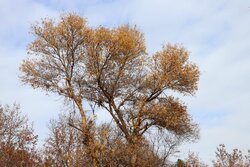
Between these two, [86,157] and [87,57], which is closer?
[86,157]

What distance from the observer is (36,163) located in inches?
1061

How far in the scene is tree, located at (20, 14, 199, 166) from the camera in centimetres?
3044

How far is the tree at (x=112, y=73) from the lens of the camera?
3044 cm

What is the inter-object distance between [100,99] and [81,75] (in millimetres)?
2210

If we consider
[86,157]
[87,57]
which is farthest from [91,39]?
[86,157]

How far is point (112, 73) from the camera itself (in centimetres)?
3081

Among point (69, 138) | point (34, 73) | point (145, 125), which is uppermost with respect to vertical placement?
point (34, 73)

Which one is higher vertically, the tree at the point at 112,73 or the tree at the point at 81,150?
the tree at the point at 112,73

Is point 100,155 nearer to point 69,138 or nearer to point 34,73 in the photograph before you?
point 69,138

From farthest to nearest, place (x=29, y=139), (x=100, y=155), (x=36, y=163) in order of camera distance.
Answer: (x=29, y=139)
(x=36, y=163)
(x=100, y=155)

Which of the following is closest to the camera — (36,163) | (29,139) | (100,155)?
(100,155)

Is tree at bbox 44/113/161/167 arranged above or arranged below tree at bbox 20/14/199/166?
below

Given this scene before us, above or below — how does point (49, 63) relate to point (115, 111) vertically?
above

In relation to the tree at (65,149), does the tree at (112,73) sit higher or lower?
higher
